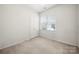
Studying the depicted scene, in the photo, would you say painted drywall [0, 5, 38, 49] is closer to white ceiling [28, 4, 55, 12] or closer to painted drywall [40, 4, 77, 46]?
white ceiling [28, 4, 55, 12]

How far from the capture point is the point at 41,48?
2168 millimetres

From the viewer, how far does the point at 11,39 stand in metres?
2.14

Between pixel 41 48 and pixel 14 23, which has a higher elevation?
pixel 14 23

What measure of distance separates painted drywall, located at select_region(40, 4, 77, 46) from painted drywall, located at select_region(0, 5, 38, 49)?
1.08ft

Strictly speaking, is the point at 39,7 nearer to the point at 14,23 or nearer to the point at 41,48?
the point at 14,23

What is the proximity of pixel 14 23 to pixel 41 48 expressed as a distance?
73cm

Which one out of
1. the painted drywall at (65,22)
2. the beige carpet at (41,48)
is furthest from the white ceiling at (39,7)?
the beige carpet at (41,48)

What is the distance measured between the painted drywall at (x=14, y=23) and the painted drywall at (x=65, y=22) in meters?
0.33

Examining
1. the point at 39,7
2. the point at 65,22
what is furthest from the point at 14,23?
the point at 65,22

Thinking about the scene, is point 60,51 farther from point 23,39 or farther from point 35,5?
point 35,5

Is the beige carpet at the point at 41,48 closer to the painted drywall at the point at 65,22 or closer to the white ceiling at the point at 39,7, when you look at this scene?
the painted drywall at the point at 65,22

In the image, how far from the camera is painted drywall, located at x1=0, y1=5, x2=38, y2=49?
6.93 feet

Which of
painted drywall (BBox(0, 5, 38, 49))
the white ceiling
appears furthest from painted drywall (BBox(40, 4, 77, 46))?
painted drywall (BBox(0, 5, 38, 49))
